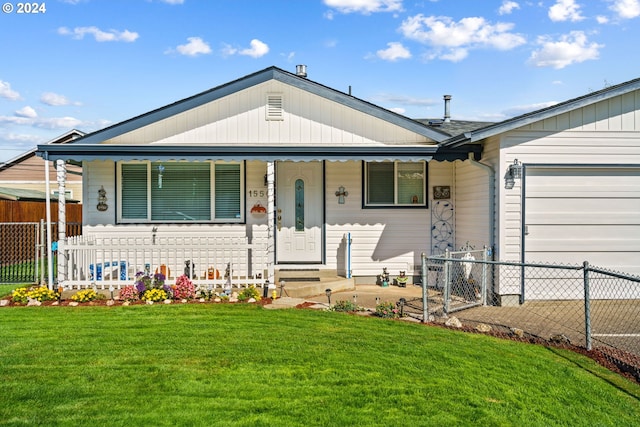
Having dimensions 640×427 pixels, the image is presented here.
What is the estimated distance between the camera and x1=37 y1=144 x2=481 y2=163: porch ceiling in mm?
9852

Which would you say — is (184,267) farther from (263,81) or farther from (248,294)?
(263,81)

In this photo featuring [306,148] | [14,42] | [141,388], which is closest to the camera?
[141,388]

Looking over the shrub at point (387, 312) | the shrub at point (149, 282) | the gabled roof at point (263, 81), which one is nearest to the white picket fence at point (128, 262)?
the shrub at point (149, 282)

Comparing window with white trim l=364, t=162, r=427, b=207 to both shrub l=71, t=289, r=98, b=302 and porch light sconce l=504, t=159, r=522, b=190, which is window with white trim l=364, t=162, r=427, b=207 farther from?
shrub l=71, t=289, r=98, b=302

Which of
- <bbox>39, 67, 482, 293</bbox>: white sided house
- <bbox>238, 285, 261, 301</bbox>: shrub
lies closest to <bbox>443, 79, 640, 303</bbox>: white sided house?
<bbox>39, 67, 482, 293</bbox>: white sided house

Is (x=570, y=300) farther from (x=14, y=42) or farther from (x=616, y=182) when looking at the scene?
(x=14, y=42)

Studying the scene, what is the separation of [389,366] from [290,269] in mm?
5809

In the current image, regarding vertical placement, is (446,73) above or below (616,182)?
above

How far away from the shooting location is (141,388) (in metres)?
4.98

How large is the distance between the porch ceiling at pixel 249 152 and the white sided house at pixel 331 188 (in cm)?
3

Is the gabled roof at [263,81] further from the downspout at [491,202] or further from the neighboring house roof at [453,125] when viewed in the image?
the neighboring house roof at [453,125]

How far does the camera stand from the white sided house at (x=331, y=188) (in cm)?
930

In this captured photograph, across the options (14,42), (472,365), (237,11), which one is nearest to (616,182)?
(472,365)

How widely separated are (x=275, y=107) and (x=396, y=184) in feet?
10.6
